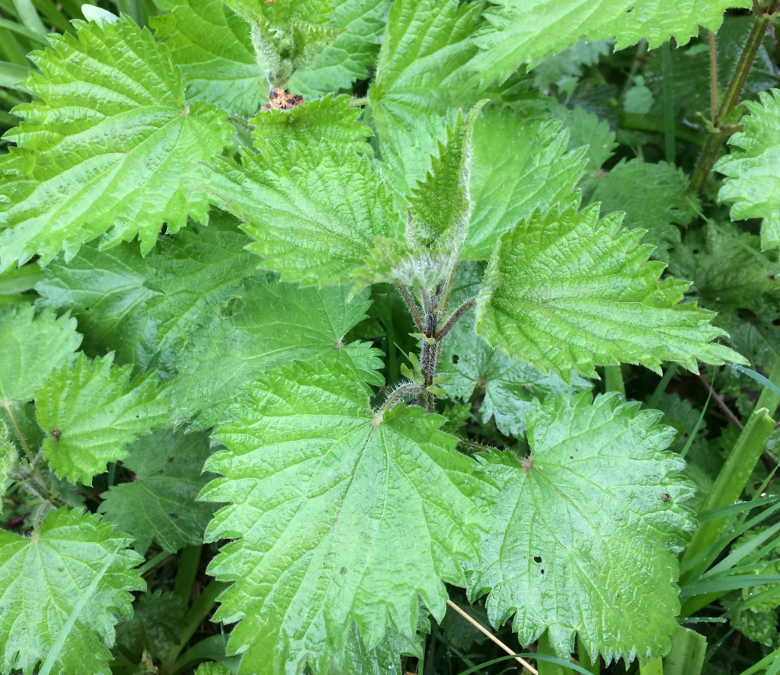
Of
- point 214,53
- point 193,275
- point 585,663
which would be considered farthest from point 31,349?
point 585,663

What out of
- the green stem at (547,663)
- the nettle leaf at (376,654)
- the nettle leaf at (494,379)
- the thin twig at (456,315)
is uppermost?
the thin twig at (456,315)

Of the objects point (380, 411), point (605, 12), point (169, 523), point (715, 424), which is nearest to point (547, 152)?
point (605, 12)

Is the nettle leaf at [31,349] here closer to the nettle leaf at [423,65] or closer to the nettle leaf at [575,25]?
the nettle leaf at [423,65]

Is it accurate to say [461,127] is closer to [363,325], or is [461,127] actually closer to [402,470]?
[402,470]

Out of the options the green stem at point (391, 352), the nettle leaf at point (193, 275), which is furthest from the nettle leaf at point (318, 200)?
the green stem at point (391, 352)

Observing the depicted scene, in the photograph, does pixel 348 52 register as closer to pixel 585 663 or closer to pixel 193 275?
pixel 193 275

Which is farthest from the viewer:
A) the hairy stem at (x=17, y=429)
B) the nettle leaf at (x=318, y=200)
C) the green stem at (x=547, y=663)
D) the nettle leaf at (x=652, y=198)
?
the nettle leaf at (x=652, y=198)

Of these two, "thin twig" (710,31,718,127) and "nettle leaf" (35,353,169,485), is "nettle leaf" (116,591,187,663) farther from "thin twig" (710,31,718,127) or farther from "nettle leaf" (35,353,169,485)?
"thin twig" (710,31,718,127)

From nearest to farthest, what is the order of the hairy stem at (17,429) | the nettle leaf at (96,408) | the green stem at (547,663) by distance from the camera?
the green stem at (547,663) → the nettle leaf at (96,408) → the hairy stem at (17,429)
